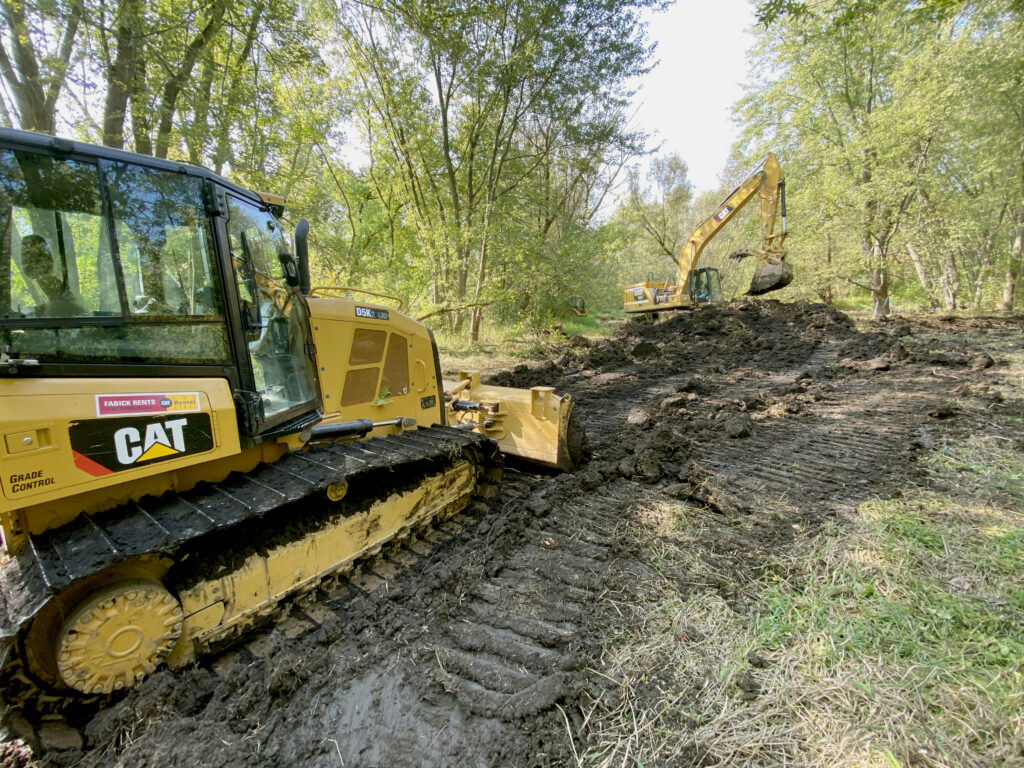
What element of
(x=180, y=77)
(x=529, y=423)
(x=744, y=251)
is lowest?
(x=529, y=423)

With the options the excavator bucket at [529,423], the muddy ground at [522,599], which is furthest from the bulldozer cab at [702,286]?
the excavator bucket at [529,423]

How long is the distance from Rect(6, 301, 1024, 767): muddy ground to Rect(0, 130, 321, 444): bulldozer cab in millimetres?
1178

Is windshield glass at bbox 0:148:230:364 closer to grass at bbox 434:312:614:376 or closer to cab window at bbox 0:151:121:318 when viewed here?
cab window at bbox 0:151:121:318

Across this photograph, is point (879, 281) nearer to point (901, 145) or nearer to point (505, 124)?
point (901, 145)

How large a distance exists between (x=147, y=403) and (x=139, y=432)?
125mm

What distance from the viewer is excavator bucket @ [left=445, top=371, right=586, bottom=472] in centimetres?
438

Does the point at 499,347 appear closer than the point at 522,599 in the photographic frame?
No

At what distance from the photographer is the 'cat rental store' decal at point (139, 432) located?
6.10ft

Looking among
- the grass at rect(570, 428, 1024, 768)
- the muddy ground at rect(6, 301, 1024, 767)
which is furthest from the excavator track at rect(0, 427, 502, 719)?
the grass at rect(570, 428, 1024, 768)

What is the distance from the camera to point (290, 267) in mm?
2918

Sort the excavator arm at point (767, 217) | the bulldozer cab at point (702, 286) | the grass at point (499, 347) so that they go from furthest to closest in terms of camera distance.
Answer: the bulldozer cab at point (702, 286) < the excavator arm at point (767, 217) < the grass at point (499, 347)

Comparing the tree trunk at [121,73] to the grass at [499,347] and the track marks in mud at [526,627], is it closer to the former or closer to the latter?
the grass at [499,347]

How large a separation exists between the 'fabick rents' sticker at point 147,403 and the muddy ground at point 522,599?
3.70 ft

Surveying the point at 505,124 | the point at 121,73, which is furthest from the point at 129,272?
the point at 505,124
